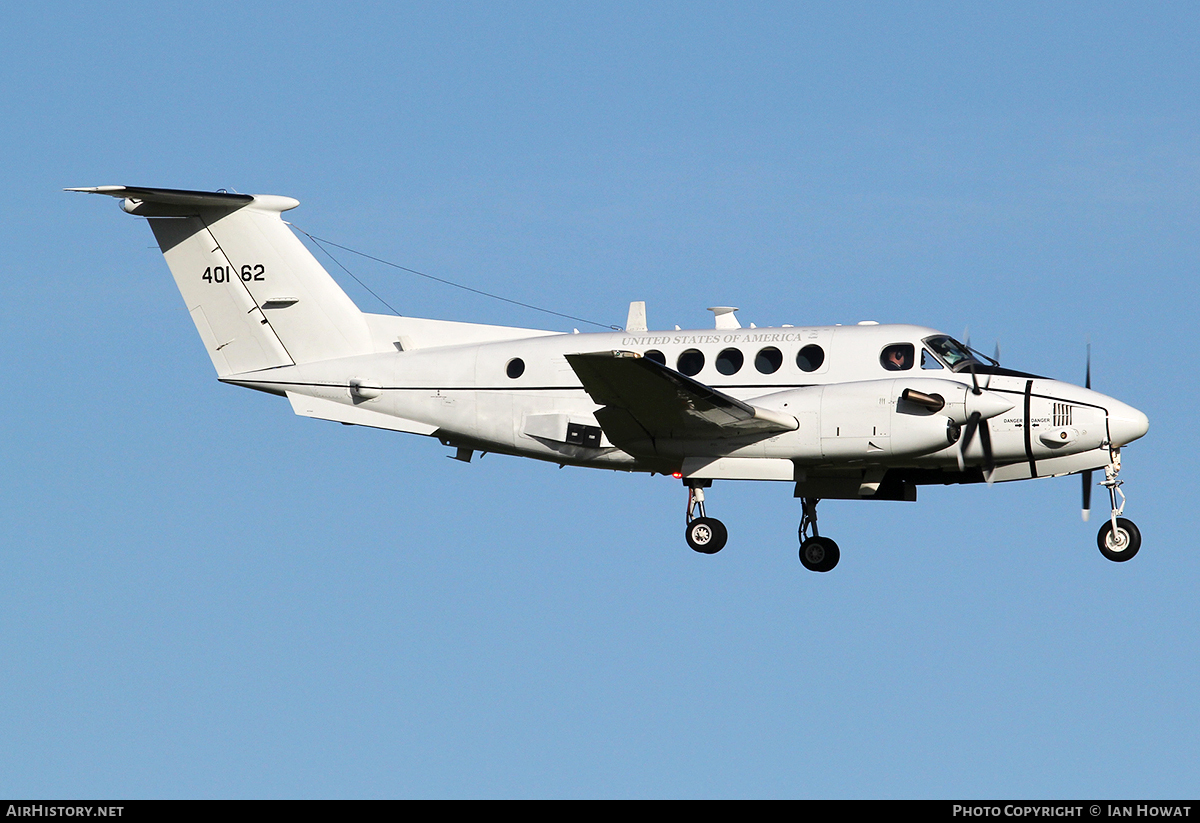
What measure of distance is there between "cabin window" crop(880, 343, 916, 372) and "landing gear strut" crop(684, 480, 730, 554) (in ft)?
10.6

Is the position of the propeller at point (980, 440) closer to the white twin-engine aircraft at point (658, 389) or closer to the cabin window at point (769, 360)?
the white twin-engine aircraft at point (658, 389)

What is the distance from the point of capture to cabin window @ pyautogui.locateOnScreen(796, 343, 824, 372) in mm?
21688

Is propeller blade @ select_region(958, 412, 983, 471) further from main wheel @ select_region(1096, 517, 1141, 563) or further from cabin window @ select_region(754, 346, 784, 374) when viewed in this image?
cabin window @ select_region(754, 346, 784, 374)

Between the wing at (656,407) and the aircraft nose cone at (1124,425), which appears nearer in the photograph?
the wing at (656,407)

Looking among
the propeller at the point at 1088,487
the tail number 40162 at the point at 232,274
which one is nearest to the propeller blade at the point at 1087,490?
the propeller at the point at 1088,487

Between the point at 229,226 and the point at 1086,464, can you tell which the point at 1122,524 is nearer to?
the point at 1086,464

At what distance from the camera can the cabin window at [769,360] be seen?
21.9m

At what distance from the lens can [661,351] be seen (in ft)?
74.1

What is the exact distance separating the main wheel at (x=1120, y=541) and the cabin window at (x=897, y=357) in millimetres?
3589
